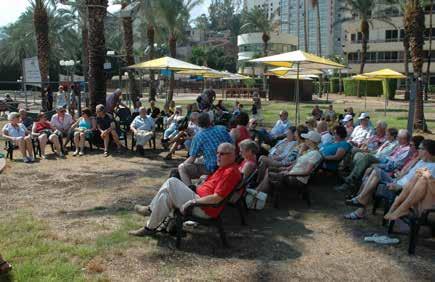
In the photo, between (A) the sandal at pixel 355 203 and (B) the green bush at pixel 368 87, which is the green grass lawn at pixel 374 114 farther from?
(B) the green bush at pixel 368 87

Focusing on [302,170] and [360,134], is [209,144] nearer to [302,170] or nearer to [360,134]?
[302,170]

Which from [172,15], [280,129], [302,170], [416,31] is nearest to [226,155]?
[302,170]

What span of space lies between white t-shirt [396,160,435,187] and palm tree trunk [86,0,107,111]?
858cm

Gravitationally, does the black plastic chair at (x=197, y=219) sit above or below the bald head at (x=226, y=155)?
below

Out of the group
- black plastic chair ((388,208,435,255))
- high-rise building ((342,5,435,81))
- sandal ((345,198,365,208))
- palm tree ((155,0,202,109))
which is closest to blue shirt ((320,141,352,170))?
sandal ((345,198,365,208))

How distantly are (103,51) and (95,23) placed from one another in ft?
2.44

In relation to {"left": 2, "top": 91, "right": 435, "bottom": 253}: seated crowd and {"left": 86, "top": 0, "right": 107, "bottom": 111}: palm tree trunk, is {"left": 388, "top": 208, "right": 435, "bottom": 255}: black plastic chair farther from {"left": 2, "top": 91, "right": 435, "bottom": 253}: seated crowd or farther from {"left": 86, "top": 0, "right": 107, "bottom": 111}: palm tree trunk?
{"left": 86, "top": 0, "right": 107, "bottom": 111}: palm tree trunk

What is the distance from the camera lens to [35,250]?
480cm

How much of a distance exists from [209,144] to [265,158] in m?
1.15

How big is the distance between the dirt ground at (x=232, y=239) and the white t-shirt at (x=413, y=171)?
613 mm

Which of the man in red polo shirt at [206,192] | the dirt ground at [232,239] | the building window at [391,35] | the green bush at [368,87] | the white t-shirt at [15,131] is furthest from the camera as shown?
the building window at [391,35]

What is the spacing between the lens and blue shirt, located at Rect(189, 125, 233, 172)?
6.11m

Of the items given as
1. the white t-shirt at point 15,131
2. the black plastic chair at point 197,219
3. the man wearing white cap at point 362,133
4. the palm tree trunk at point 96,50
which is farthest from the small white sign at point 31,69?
the black plastic chair at point 197,219

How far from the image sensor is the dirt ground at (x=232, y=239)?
4.38 metres
